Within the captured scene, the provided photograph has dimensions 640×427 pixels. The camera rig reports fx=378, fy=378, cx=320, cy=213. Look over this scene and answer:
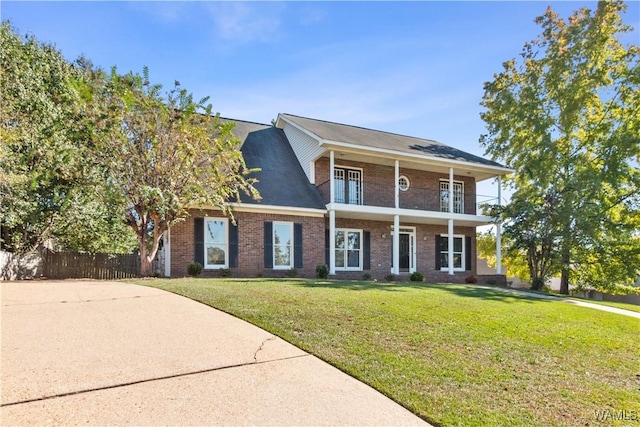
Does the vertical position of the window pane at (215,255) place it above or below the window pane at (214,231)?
below

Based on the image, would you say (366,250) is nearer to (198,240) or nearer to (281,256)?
(281,256)

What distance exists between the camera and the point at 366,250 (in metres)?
16.8

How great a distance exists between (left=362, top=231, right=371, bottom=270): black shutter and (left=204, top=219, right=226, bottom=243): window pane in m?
6.19

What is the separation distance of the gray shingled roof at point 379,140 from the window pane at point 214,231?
533 cm

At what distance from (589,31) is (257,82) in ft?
57.7

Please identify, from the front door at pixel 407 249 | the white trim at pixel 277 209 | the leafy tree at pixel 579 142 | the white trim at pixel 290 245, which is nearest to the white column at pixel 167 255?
the white trim at pixel 277 209

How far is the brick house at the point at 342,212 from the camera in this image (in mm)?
14156

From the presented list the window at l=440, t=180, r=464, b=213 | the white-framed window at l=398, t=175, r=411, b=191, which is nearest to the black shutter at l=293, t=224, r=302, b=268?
the white-framed window at l=398, t=175, r=411, b=191

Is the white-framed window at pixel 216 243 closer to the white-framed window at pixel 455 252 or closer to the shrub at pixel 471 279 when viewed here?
the white-framed window at pixel 455 252

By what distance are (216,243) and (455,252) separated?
38.7 ft

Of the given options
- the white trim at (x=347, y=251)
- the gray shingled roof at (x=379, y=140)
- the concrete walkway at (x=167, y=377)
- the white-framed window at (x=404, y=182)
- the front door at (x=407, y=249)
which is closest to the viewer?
the concrete walkway at (x=167, y=377)

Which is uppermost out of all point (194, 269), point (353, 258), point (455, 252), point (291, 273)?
point (455, 252)

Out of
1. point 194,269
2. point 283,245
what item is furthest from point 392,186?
point 194,269

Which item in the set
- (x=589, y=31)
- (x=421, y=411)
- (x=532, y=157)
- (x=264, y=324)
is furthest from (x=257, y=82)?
(x=589, y=31)
